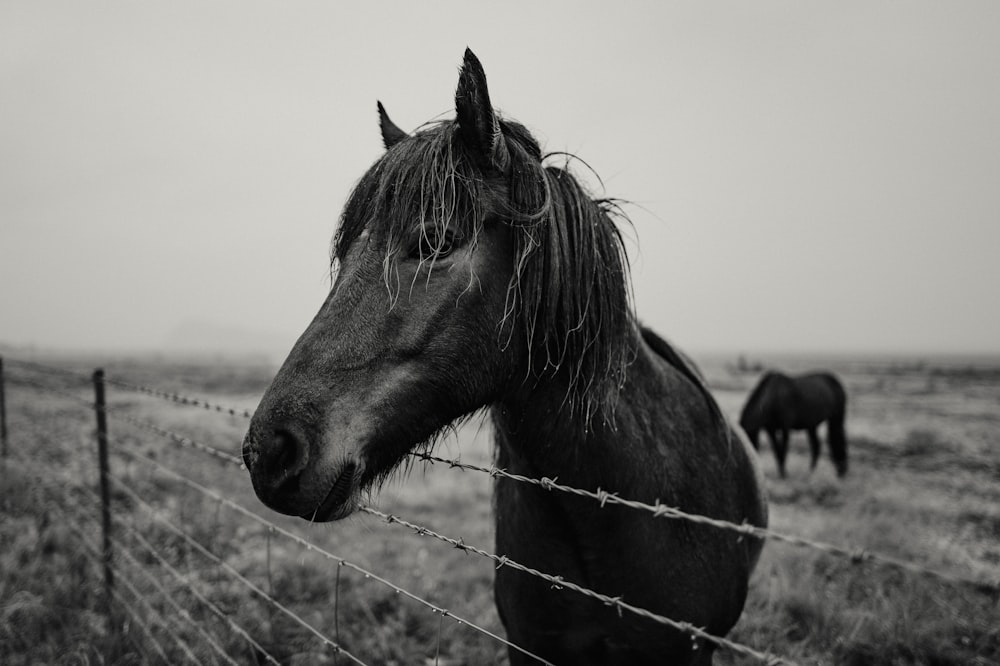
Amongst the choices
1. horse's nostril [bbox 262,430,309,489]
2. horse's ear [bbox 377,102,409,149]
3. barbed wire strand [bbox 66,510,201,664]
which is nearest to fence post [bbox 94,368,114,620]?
barbed wire strand [bbox 66,510,201,664]

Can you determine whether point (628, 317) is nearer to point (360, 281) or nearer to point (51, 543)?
point (360, 281)

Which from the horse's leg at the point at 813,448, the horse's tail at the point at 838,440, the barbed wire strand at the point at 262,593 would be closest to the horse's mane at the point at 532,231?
the barbed wire strand at the point at 262,593

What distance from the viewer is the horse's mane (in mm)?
1667

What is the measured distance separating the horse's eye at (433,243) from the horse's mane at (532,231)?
0.07ft

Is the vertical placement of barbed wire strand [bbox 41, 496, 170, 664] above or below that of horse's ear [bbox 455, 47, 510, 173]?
below

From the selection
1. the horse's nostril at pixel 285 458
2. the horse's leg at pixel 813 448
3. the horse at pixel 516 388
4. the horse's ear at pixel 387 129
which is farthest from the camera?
the horse's leg at pixel 813 448

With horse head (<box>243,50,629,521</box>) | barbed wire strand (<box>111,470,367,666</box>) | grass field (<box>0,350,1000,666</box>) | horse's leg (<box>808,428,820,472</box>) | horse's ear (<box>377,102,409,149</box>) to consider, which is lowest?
horse's leg (<box>808,428,820,472</box>)

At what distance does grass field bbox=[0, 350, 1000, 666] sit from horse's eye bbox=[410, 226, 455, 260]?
73cm

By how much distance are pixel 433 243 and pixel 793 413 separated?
12937mm

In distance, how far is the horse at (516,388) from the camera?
1.47 metres

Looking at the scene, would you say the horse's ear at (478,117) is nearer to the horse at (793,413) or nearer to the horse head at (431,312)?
the horse head at (431,312)

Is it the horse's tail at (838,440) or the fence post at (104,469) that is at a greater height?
the fence post at (104,469)

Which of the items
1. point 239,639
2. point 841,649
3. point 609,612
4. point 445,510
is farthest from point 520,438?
point 445,510

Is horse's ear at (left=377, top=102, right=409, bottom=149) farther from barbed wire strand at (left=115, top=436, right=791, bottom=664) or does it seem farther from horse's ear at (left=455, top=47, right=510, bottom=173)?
barbed wire strand at (left=115, top=436, right=791, bottom=664)
